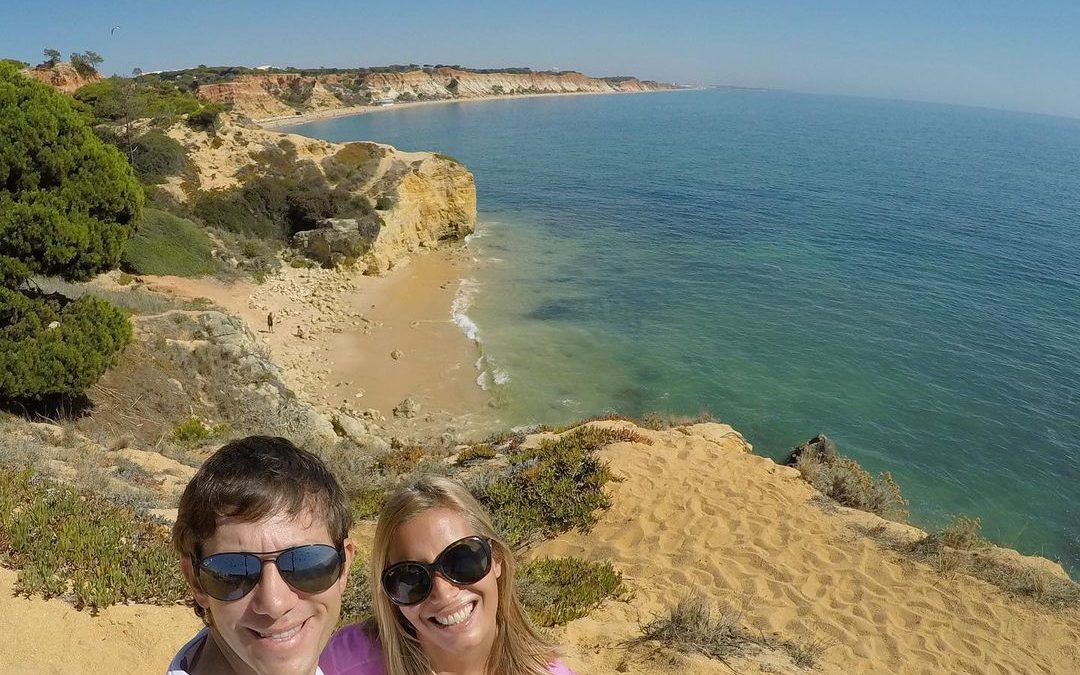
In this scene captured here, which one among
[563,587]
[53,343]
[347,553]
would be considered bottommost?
[563,587]

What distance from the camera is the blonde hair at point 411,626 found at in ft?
7.98

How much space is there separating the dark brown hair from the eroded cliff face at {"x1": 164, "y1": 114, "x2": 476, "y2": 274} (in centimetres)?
2474

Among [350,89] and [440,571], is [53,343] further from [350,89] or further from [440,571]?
[350,89]

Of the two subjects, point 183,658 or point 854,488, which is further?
point 854,488

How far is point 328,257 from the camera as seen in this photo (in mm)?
24656

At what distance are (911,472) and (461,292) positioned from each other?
667 inches

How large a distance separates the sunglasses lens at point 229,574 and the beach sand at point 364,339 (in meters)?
13.4

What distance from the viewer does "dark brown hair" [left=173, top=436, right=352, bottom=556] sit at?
1.82 m

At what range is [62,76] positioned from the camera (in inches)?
1795


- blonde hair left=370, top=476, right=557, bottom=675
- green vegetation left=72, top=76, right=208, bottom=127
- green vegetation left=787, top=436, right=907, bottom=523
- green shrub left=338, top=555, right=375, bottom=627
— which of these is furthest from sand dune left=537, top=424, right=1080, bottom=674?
green vegetation left=72, top=76, right=208, bottom=127

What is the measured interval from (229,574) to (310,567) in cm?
23

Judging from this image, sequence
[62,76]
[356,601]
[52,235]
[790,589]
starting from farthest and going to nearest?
1. [62,76]
2. [52,235]
3. [790,589]
4. [356,601]

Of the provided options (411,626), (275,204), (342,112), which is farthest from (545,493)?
(342,112)

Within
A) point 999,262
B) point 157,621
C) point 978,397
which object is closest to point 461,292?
point 978,397
